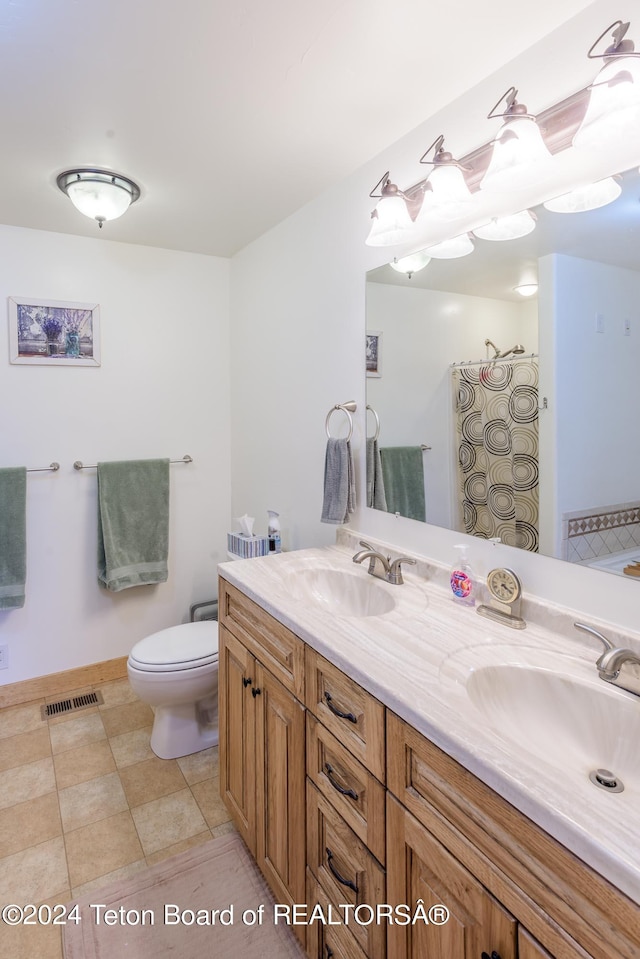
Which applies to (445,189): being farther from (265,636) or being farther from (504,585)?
(265,636)

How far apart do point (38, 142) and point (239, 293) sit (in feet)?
4.03

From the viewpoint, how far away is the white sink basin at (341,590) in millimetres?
1545

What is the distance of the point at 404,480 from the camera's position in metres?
1.69

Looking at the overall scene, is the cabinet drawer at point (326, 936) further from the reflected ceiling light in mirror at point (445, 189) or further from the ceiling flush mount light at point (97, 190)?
the ceiling flush mount light at point (97, 190)

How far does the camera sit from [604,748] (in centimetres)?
87

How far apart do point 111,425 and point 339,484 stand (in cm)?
143

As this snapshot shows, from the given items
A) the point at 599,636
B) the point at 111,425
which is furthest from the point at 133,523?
the point at 599,636

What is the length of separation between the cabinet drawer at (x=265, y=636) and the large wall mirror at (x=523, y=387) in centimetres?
59

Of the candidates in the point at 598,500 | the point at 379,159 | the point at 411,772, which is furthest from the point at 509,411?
the point at 379,159

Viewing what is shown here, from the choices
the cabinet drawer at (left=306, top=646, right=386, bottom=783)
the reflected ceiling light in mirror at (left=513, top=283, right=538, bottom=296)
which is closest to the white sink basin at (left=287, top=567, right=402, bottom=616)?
the cabinet drawer at (left=306, top=646, right=386, bottom=783)

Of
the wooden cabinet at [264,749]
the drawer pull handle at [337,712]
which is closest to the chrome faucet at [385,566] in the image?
the wooden cabinet at [264,749]

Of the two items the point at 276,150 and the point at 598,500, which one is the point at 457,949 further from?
the point at 276,150

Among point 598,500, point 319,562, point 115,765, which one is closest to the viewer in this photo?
point 598,500

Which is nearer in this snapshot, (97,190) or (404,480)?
(404,480)
